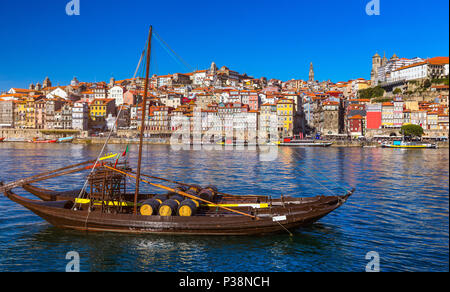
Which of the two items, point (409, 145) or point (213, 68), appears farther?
point (213, 68)

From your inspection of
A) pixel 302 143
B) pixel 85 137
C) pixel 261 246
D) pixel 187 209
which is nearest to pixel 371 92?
pixel 302 143

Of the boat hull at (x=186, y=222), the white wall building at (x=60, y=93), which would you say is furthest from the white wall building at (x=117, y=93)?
the boat hull at (x=186, y=222)

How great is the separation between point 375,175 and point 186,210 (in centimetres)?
2264

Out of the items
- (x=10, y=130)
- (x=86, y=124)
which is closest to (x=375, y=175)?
(x=86, y=124)

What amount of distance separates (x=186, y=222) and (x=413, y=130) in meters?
78.7

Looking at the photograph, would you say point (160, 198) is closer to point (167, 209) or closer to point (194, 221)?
point (167, 209)

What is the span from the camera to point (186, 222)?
1273 centimetres

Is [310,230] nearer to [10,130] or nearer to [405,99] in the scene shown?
[405,99]

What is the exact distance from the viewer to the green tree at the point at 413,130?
79.1m

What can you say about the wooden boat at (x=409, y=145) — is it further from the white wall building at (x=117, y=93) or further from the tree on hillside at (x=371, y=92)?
the white wall building at (x=117, y=93)

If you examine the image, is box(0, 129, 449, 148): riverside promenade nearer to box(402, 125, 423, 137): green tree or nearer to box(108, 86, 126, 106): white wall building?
box(402, 125, 423, 137): green tree

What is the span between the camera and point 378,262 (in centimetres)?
1058

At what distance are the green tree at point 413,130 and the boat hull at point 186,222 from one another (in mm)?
75186

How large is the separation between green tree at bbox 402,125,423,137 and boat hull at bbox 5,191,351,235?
7519 centimetres
